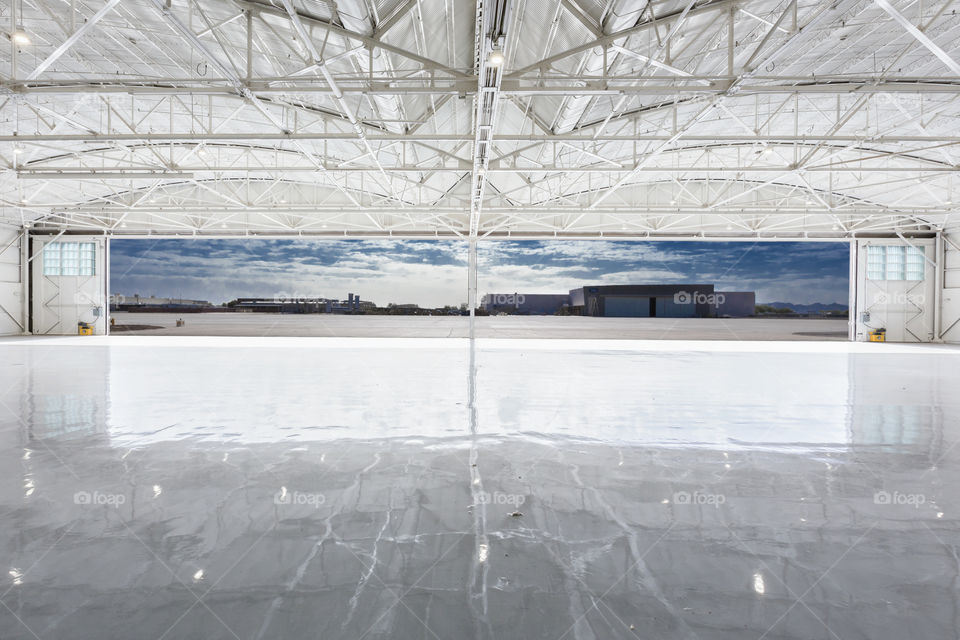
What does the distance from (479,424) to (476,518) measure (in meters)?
3.57

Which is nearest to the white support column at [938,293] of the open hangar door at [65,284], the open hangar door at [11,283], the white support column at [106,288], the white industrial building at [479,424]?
the white industrial building at [479,424]

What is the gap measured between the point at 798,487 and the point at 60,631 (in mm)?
6374

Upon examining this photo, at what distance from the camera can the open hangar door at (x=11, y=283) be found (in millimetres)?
30969

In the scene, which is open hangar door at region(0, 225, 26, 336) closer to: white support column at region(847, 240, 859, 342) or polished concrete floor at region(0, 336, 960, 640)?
polished concrete floor at region(0, 336, 960, 640)

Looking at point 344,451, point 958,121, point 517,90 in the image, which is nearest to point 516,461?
point 344,451

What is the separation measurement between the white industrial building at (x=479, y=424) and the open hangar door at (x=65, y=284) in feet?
33.0

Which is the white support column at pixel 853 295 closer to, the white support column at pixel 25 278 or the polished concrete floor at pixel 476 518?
the polished concrete floor at pixel 476 518

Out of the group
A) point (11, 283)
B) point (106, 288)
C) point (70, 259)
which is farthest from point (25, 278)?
point (106, 288)

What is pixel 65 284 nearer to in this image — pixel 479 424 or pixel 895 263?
pixel 479 424

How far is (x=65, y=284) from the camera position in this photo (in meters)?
32.7

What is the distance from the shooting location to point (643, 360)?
60.3 feet

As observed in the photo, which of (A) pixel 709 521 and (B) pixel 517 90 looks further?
(B) pixel 517 90

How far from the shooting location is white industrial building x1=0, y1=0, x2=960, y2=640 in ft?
10.9

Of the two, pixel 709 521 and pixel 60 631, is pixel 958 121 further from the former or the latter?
pixel 60 631
